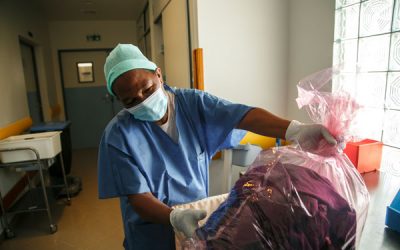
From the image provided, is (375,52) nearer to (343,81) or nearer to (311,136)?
(343,81)

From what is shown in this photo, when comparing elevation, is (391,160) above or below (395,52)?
below

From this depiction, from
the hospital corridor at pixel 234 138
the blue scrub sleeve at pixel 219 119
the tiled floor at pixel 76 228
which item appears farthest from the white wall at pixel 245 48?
the tiled floor at pixel 76 228

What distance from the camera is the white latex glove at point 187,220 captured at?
21.6 inches

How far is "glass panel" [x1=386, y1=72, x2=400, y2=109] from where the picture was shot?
134 centimetres

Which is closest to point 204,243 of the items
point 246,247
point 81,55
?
point 246,247

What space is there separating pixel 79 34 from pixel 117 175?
17.5 ft

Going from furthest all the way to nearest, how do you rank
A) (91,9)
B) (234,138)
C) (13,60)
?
(91,9) < (13,60) < (234,138)

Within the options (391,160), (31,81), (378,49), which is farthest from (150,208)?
(31,81)

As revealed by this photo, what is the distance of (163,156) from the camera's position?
86 centimetres

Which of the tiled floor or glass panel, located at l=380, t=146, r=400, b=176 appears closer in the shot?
glass panel, located at l=380, t=146, r=400, b=176

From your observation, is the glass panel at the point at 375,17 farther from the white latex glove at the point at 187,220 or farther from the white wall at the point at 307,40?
the white latex glove at the point at 187,220

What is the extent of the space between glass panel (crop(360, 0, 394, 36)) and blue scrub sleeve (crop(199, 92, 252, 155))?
1.05 metres

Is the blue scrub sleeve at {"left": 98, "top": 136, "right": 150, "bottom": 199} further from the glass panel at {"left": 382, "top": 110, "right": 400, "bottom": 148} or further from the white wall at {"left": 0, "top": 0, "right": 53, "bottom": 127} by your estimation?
the white wall at {"left": 0, "top": 0, "right": 53, "bottom": 127}

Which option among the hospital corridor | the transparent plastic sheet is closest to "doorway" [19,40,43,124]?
the hospital corridor
